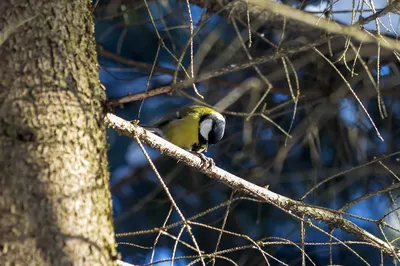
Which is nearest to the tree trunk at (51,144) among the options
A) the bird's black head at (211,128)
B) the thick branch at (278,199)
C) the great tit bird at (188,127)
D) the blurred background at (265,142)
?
the thick branch at (278,199)

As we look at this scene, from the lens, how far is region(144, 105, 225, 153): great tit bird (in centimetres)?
332

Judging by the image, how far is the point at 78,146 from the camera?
1.06 metres

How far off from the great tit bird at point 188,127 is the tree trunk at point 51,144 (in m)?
2.17

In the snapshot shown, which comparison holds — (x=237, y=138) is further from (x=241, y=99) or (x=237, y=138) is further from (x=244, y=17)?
(x=244, y=17)

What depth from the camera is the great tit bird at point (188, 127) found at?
10.9 ft

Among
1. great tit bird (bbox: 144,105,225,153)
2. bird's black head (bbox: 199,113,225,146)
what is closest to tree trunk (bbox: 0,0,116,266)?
bird's black head (bbox: 199,113,225,146)

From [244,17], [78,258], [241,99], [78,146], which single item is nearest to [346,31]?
[78,146]

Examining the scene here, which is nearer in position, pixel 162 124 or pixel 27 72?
pixel 27 72

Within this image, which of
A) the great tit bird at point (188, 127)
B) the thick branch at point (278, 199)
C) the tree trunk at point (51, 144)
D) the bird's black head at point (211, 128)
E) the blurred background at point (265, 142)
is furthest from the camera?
the great tit bird at point (188, 127)

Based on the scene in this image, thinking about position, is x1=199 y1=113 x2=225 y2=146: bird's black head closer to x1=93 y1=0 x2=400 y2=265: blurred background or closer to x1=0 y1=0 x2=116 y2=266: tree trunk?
x1=93 y1=0 x2=400 y2=265: blurred background

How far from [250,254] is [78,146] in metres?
1.95

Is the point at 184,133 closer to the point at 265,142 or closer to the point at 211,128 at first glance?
the point at 211,128

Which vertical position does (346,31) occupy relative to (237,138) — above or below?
below

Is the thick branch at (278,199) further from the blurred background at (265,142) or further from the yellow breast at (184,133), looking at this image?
the yellow breast at (184,133)
